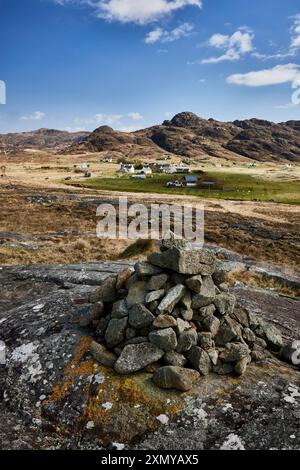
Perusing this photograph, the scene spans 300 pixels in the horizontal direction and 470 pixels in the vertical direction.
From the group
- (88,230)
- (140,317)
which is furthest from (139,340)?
(88,230)

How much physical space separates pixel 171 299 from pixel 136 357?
155 centimetres

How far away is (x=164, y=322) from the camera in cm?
843

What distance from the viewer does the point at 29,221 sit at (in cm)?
4503

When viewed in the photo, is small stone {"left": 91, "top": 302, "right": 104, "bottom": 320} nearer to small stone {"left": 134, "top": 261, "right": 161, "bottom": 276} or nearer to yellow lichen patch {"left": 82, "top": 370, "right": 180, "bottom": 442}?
small stone {"left": 134, "top": 261, "right": 161, "bottom": 276}

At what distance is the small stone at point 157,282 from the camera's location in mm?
9266

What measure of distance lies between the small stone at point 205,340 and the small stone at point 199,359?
0.20 m

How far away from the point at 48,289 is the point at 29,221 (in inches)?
1263

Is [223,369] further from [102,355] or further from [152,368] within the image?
[102,355]

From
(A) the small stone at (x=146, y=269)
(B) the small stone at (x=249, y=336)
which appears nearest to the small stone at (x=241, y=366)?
(B) the small stone at (x=249, y=336)

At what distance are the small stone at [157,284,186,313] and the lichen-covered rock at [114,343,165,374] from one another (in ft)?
2.88

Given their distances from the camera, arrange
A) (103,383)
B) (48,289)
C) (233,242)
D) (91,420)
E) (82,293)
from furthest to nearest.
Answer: (233,242), (48,289), (82,293), (103,383), (91,420)

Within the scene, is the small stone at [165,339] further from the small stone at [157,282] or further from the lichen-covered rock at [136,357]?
the small stone at [157,282]
